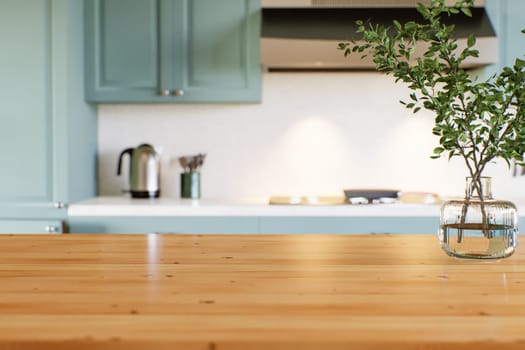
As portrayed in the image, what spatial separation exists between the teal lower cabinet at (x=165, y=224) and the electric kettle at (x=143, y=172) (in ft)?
1.33

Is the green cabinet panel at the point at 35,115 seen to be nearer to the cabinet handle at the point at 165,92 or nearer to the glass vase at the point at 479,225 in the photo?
the cabinet handle at the point at 165,92

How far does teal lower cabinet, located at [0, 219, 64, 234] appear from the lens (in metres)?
2.94

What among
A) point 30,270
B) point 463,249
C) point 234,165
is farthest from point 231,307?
point 234,165

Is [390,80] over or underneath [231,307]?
over

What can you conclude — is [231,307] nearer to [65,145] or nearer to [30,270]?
[30,270]

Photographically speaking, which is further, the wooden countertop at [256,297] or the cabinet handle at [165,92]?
the cabinet handle at [165,92]

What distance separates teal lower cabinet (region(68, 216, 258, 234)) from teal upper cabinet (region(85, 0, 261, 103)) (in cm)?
65

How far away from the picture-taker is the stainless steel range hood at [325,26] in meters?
3.11

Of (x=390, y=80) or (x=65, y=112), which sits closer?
(x=65, y=112)

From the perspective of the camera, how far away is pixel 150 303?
3.17 feet

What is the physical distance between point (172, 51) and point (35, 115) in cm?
74

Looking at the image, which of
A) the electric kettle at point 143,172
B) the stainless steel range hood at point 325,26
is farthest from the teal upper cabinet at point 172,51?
the electric kettle at point 143,172

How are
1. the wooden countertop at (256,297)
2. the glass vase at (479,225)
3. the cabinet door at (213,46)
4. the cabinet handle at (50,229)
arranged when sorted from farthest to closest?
1. the cabinet door at (213,46)
2. the cabinet handle at (50,229)
3. the glass vase at (479,225)
4. the wooden countertop at (256,297)

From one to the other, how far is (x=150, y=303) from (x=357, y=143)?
107 inches
